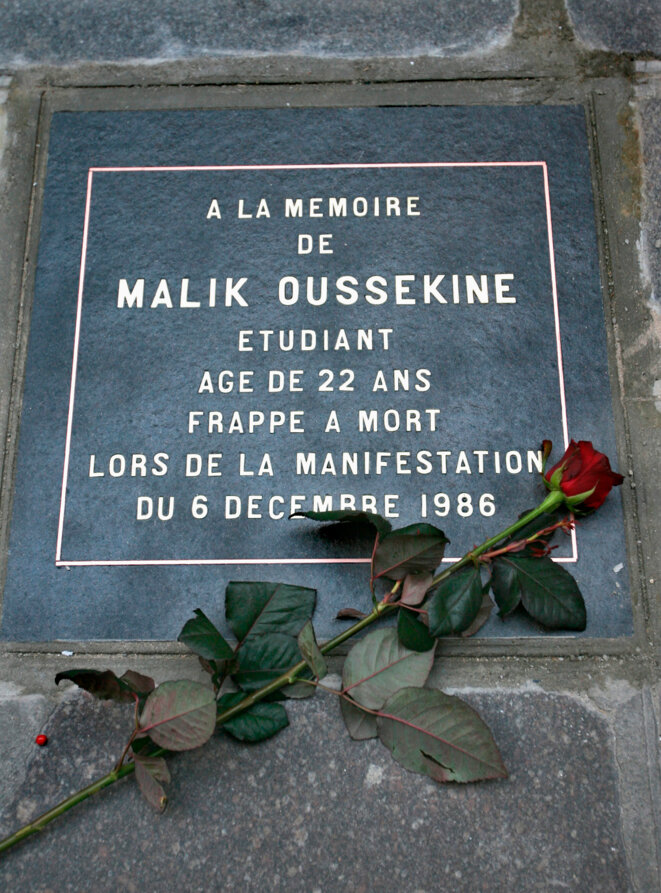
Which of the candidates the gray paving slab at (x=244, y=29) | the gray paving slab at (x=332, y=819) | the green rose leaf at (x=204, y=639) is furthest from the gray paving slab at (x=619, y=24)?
the green rose leaf at (x=204, y=639)

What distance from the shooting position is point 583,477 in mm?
1890

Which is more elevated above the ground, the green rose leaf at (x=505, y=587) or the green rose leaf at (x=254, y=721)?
the green rose leaf at (x=505, y=587)

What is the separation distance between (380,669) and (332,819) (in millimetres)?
355

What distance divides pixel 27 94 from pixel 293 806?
85.1 inches

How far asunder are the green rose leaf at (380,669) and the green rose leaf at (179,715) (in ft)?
1.08

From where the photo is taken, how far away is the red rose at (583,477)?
1876mm

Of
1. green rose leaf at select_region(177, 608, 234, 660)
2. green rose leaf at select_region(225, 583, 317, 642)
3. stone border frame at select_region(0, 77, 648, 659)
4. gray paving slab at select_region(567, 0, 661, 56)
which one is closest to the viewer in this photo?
green rose leaf at select_region(177, 608, 234, 660)

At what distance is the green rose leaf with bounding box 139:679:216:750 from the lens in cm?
166

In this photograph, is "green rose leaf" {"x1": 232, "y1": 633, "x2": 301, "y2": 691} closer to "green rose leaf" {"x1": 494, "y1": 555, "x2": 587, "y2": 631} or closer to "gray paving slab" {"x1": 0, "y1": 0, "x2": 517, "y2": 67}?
"green rose leaf" {"x1": 494, "y1": 555, "x2": 587, "y2": 631}

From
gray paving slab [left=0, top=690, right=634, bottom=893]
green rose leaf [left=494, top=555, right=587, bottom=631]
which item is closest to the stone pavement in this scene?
gray paving slab [left=0, top=690, right=634, bottom=893]

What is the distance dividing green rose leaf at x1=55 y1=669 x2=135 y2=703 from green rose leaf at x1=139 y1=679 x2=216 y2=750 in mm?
70

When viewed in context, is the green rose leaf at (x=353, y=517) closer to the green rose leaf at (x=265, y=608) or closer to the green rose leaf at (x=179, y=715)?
the green rose leaf at (x=265, y=608)

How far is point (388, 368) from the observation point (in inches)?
84.2

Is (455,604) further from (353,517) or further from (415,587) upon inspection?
(353,517)
